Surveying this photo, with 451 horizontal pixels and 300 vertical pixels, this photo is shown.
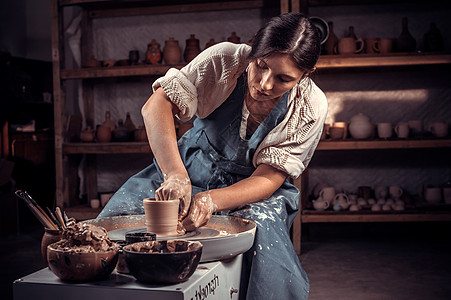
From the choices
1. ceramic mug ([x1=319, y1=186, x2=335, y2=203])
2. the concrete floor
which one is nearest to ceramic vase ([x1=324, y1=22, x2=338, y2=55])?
ceramic mug ([x1=319, y1=186, x2=335, y2=203])

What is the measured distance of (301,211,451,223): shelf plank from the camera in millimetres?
3527

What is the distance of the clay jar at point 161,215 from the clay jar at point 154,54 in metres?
2.79

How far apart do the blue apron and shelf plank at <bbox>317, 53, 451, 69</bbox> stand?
1.80 metres

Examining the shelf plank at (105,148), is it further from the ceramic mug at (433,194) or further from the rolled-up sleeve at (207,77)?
the ceramic mug at (433,194)

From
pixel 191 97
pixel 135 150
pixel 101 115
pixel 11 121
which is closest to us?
pixel 191 97

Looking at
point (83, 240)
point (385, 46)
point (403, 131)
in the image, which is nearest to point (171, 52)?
point (385, 46)

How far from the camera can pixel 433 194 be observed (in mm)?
3686

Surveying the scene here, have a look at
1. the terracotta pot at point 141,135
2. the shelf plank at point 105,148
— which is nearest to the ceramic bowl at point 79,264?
the shelf plank at point 105,148

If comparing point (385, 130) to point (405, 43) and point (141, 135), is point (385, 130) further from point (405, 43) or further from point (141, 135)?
point (141, 135)

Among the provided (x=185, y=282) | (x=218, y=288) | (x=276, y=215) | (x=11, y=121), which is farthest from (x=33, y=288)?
(x=11, y=121)

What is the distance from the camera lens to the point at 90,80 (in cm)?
441

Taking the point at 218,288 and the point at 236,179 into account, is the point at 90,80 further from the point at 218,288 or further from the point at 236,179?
the point at 218,288

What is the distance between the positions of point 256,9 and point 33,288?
3.56m

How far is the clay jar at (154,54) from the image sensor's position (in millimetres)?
3975
